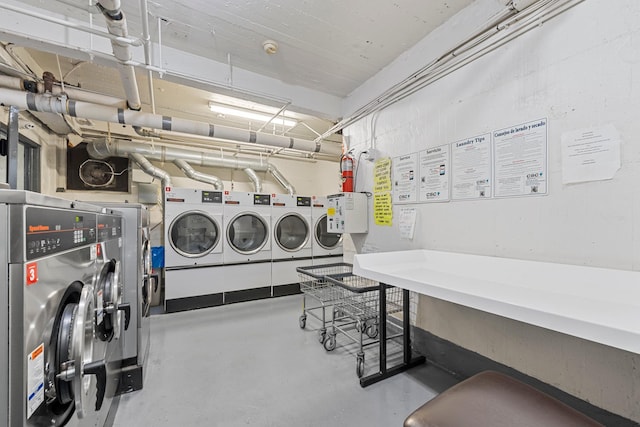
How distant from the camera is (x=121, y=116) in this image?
290cm

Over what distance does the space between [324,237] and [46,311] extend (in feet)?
13.8

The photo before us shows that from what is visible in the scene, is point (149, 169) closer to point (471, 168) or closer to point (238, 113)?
point (238, 113)

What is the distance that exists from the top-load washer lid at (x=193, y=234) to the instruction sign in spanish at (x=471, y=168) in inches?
123

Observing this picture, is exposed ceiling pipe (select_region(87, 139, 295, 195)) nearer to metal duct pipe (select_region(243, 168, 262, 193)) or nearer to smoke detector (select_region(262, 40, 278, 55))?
metal duct pipe (select_region(243, 168, 262, 193))

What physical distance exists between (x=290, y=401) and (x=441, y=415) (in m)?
1.27

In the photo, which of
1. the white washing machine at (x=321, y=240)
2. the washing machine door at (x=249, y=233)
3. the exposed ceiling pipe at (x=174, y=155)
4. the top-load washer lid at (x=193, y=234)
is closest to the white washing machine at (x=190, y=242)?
the top-load washer lid at (x=193, y=234)

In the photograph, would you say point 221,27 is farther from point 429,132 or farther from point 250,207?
point 250,207

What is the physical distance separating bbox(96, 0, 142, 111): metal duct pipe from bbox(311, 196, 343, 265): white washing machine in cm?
280

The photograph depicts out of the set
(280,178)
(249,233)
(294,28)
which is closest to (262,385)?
(249,233)

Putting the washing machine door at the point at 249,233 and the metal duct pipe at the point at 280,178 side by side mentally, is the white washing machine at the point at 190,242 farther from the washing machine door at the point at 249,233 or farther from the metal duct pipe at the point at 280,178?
the metal duct pipe at the point at 280,178

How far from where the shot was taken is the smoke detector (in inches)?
97.7

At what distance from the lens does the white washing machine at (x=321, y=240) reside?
462cm

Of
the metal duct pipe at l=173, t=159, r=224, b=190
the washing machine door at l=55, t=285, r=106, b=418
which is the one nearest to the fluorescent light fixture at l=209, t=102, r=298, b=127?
the metal duct pipe at l=173, t=159, r=224, b=190

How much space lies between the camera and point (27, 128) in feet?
10.2
